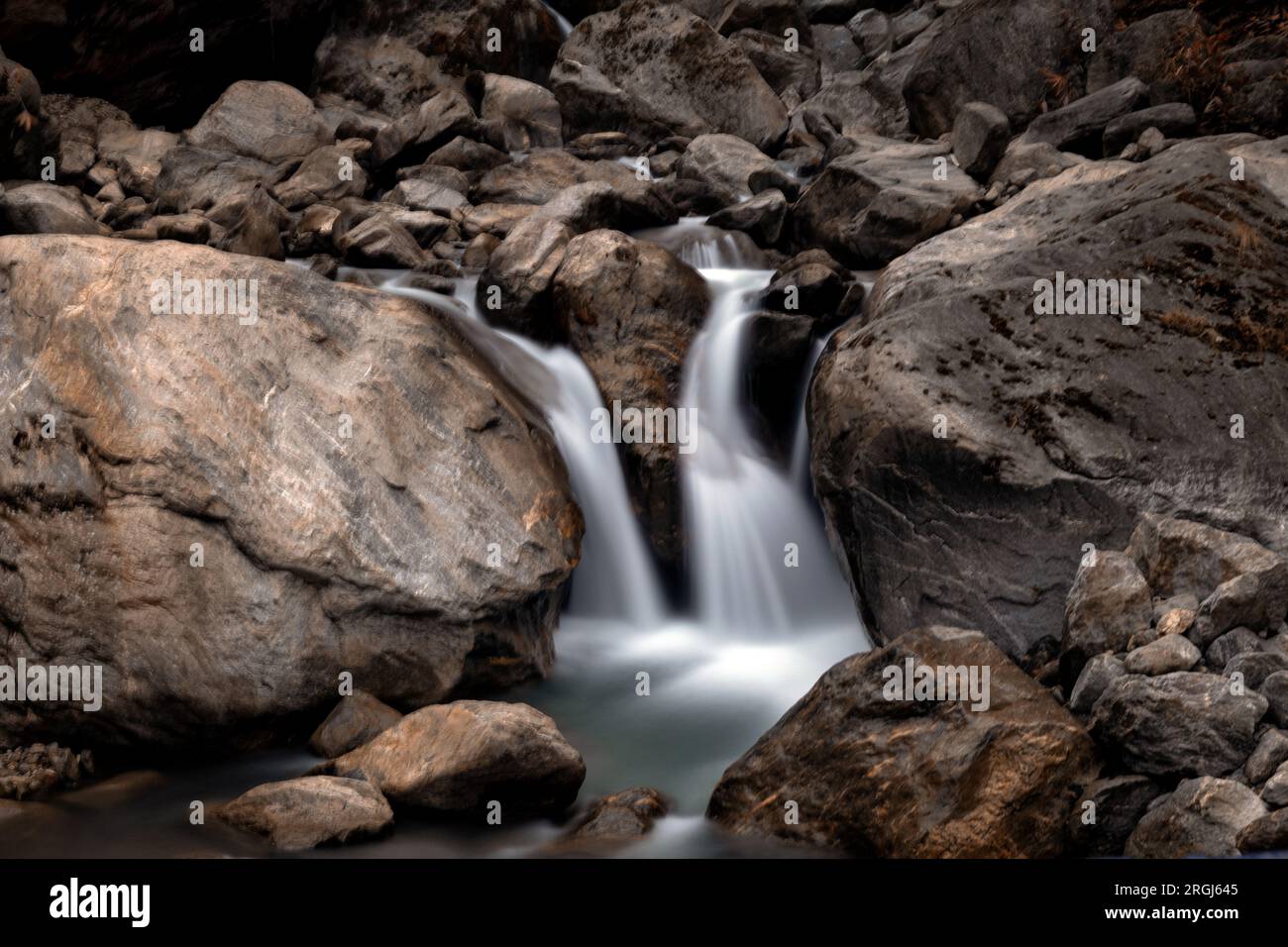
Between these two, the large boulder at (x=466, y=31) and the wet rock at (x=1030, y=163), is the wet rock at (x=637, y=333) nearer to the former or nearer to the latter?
the wet rock at (x=1030, y=163)

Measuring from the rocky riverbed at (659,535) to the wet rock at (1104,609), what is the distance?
2 cm

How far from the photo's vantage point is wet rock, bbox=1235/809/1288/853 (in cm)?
469

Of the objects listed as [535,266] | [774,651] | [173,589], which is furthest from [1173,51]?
[173,589]

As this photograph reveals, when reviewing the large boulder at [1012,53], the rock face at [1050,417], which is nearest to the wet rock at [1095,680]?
the rock face at [1050,417]

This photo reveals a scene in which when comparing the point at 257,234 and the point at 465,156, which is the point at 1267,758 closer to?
the point at 257,234

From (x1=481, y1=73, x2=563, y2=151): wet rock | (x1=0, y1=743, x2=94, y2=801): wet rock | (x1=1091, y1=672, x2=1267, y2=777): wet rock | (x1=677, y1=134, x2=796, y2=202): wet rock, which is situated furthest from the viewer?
(x1=481, y1=73, x2=563, y2=151): wet rock

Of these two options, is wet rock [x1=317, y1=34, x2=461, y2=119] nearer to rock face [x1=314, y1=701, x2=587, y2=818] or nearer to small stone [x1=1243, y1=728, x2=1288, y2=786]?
rock face [x1=314, y1=701, x2=587, y2=818]

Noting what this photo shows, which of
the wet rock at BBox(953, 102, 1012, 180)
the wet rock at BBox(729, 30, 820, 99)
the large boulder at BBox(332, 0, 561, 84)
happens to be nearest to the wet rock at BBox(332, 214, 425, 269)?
the wet rock at BBox(953, 102, 1012, 180)

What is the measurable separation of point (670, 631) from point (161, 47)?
12586 millimetres

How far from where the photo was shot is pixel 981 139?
12.5 meters

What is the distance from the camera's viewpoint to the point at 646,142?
16.5 meters

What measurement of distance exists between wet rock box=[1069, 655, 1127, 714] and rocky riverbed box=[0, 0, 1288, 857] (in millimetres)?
17

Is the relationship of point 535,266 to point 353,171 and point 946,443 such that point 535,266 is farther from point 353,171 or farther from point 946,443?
point 353,171

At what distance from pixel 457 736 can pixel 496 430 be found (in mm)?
2427
